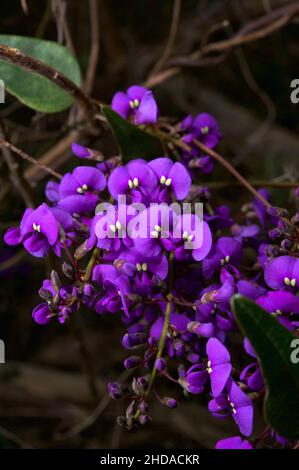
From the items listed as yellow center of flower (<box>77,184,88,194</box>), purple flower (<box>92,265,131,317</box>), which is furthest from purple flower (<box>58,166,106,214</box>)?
purple flower (<box>92,265,131,317</box>)

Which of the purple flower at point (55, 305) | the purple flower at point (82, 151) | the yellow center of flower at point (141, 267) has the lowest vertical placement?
the purple flower at point (55, 305)

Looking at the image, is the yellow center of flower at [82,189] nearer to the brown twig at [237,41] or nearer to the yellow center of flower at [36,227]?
the yellow center of flower at [36,227]

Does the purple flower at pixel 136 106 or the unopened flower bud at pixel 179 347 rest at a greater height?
the purple flower at pixel 136 106

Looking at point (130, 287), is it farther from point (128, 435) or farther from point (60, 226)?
point (128, 435)

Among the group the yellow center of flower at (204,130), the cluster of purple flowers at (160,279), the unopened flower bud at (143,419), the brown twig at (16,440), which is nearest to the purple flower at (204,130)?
the yellow center of flower at (204,130)

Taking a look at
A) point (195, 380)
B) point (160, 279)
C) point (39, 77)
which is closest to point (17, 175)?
point (39, 77)

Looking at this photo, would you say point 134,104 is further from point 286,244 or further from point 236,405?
point 236,405
